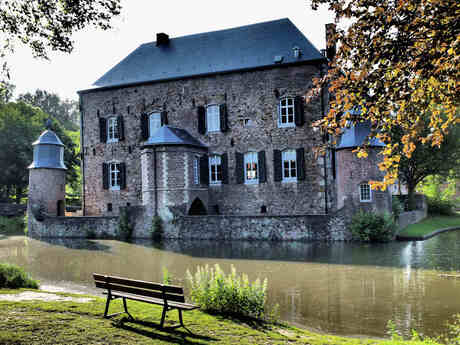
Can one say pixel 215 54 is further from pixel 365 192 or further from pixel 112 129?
pixel 365 192

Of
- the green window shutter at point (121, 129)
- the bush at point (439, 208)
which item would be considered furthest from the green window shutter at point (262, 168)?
the bush at point (439, 208)

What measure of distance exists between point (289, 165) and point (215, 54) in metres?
7.35

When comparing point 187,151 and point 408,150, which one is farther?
point 187,151

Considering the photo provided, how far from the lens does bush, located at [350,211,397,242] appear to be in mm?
Answer: 16703

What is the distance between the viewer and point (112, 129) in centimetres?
2569

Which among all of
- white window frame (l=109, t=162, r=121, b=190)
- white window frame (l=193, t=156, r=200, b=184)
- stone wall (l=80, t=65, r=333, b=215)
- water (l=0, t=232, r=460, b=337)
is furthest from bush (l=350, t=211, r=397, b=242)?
white window frame (l=109, t=162, r=121, b=190)

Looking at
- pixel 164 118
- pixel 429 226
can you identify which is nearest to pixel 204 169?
pixel 164 118

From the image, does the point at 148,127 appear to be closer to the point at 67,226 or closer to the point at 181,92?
the point at 181,92

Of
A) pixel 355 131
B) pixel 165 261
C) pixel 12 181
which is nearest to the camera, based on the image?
pixel 165 261

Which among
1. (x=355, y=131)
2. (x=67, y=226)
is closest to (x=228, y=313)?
(x=355, y=131)

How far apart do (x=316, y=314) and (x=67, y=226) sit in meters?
17.8

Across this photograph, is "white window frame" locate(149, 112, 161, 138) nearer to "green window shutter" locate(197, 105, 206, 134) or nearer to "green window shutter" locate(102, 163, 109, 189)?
"green window shutter" locate(197, 105, 206, 134)

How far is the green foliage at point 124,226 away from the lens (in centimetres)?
2030

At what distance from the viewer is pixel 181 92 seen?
2386 centimetres
